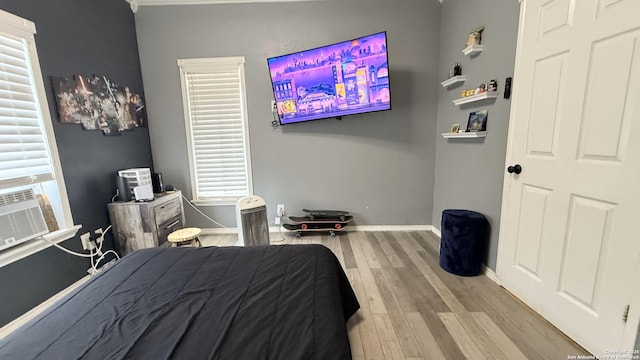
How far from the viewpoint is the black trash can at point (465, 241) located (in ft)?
7.35

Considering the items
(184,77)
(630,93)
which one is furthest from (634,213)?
(184,77)

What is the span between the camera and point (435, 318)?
1778 millimetres

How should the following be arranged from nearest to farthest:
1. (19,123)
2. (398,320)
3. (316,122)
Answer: (398,320), (19,123), (316,122)

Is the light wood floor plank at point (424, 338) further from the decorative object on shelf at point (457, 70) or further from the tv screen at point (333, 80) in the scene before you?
the decorative object on shelf at point (457, 70)

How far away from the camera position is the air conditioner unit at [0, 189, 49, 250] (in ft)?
5.82

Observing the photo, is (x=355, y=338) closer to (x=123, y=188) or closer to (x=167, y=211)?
(x=167, y=211)

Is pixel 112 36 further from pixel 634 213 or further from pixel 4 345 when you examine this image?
pixel 634 213

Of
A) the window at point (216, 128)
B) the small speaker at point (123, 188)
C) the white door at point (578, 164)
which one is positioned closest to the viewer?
the white door at point (578, 164)

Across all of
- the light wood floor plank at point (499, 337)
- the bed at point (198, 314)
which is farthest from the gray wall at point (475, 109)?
the bed at point (198, 314)

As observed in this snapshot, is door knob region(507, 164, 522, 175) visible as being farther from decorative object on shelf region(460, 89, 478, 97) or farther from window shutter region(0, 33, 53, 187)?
window shutter region(0, 33, 53, 187)

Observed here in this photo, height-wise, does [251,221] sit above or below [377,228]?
above

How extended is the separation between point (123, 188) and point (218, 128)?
1.24m

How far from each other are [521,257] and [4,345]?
2888mm

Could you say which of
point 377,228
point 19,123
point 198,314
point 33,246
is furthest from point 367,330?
point 19,123
